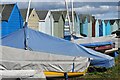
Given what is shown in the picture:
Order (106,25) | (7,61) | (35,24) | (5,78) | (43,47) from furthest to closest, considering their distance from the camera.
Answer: (106,25), (35,24), (43,47), (7,61), (5,78)

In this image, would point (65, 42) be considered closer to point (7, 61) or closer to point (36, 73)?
point (7, 61)

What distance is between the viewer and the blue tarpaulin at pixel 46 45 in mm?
9555

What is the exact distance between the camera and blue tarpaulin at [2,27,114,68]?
9.55 metres

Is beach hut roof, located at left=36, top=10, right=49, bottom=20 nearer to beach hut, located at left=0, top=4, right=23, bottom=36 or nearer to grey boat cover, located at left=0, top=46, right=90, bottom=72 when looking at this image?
beach hut, located at left=0, top=4, right=23, bottom=36

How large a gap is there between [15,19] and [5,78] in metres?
24.0

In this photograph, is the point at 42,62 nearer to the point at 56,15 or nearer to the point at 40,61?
the point at 40,61

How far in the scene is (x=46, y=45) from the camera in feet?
31.9

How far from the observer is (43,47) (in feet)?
31.5

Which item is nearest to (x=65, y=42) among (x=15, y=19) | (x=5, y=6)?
(x=15, y=19)

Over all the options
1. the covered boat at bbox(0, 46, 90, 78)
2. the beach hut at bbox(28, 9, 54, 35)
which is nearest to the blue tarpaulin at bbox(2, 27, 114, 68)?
the covered boat at bbox(0, 46, 90, 78)

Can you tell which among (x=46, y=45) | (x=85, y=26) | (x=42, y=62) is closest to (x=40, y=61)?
(x=42, y=62)

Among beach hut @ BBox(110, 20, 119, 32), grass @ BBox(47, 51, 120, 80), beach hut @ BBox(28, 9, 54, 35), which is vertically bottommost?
beach hut @ BBox(110, 20, 119, 32)

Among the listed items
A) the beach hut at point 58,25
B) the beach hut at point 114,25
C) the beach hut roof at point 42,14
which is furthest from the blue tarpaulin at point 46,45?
the beach hut at point 114,25

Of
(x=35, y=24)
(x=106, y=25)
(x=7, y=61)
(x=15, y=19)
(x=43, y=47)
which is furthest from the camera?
(x=106, y=25)
